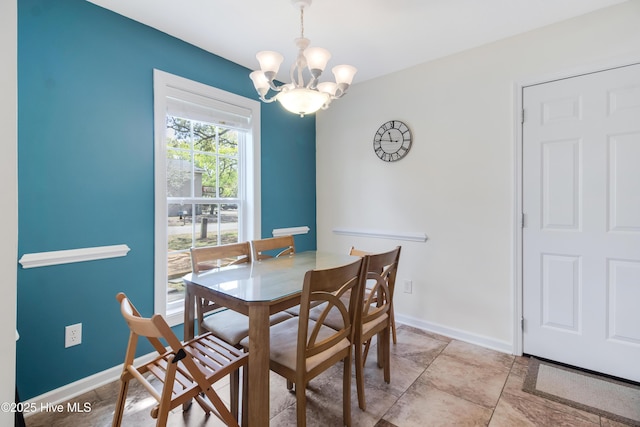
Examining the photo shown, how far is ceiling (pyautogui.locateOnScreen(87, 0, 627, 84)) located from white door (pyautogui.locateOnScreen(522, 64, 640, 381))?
0.54 meters

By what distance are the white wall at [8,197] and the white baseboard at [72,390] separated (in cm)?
89

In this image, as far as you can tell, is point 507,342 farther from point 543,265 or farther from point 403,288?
point 403,288

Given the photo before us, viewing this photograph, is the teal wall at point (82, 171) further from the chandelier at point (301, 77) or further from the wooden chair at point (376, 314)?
the wooden chair at point (376, 314)

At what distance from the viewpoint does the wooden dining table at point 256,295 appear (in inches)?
51.4

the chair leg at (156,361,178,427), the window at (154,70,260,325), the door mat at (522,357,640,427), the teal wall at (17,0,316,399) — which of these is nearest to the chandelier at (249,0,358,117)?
the window at (154,70,260,325)

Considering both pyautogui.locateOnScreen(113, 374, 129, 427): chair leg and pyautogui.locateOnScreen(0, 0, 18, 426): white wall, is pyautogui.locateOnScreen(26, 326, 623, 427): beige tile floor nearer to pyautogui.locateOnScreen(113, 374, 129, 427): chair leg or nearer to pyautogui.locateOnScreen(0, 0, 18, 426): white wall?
pyautogui.locateOnScreen(113, 374, 129, 427): chair leg

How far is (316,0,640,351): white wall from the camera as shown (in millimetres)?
2201

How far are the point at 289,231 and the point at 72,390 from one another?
211 centimetres

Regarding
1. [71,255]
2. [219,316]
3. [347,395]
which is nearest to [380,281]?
[347,395]

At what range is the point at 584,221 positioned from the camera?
2.10 meters

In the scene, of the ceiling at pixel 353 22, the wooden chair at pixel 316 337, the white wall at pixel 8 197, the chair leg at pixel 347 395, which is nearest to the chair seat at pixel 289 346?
the wooden chair at pixel 316 337

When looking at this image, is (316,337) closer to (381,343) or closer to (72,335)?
(381,343)

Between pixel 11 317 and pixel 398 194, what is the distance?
278 centimetres

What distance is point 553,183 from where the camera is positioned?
2219 mm
